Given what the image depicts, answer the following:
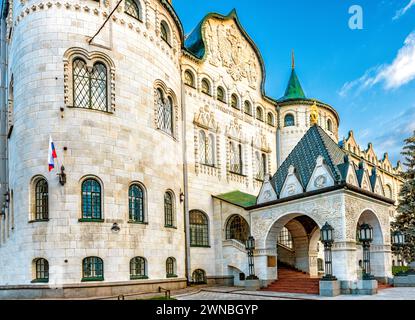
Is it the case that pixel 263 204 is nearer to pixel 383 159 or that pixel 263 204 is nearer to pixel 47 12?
pixel 47 12

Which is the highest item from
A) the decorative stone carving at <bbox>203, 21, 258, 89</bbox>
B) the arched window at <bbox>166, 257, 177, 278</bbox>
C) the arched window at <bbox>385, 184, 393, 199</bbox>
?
the decorative stone carving at <bbox>203, 21, 258, 89</bbox>

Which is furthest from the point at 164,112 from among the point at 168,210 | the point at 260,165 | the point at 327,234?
the point at 260,165

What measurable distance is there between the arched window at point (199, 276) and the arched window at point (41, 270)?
10.3 m

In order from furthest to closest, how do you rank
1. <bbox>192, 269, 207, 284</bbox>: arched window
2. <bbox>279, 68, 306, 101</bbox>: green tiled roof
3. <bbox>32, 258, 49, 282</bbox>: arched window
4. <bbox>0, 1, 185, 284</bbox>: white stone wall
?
<bbox>279, 68, 306, 101</bbox>: green tiled roof → <bbox>192, 269, 207, 284</bbox>: arched window → <bbox>0, 1, 185, 284</bbox>: white stone wall → <bbox>32, 258, 49, 282</bbox>: arched window

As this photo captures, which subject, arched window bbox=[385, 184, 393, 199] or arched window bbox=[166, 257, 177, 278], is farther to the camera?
arched window bbox=[385, 184, 393, 199]

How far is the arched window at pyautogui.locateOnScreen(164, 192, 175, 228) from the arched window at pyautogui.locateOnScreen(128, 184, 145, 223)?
2098 millimetres

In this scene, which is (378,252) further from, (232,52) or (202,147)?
(232,52)

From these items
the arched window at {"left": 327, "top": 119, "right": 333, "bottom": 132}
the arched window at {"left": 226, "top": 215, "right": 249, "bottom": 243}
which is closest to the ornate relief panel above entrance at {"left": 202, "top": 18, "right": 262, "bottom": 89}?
the arched window at {"left": 327, "top": 119, "right": 333, "bottom": 132}

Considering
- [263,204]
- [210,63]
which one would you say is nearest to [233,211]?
[263,204]

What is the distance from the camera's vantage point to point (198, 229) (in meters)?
29.6

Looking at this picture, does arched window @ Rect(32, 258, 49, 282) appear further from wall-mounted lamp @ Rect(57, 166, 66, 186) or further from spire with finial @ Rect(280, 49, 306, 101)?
spire with finial @ Rect(280, 49, 306, 101)

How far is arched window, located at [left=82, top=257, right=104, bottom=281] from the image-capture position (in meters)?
20.5

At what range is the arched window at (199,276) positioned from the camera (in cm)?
2827

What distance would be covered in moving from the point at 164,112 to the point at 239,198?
8.26m
